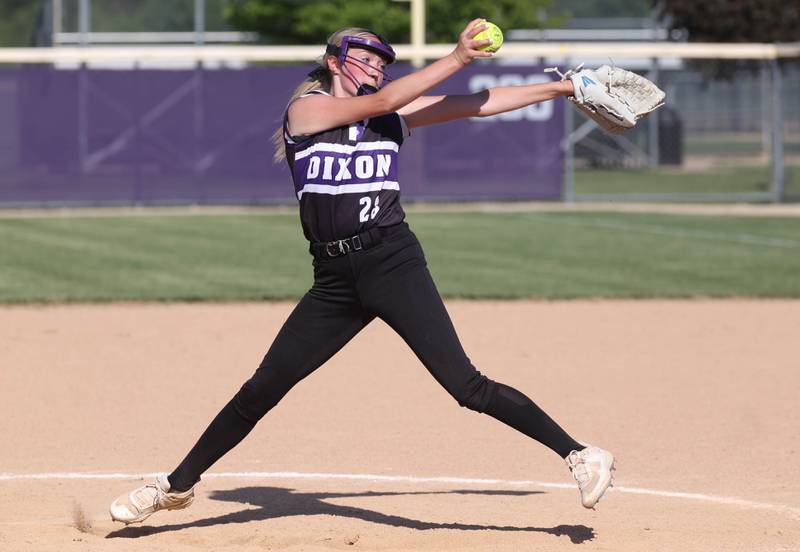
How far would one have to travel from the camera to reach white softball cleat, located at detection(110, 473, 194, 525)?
19.1ft

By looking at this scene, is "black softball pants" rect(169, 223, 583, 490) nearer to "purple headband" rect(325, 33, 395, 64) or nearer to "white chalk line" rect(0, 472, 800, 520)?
"purple headband" rect(325, 33, 395, 64)

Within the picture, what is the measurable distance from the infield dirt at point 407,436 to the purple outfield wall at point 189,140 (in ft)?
39.9

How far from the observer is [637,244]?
18656mm

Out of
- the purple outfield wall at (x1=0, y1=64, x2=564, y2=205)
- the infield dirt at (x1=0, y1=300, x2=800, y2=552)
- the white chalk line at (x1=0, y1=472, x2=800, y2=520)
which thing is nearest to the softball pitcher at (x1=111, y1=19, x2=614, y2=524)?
the infield dirt at (x1=0, y1=300, x2=800, y2=552)

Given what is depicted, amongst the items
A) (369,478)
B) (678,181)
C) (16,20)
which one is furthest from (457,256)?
(16,20)

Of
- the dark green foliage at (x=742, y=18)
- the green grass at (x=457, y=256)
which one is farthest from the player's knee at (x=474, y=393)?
the dark green foliage at (x=742, y=18)

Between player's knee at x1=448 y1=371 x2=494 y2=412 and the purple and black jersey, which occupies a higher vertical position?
the purple and black jersey

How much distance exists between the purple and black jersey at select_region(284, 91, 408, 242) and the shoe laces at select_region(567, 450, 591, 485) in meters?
1.12

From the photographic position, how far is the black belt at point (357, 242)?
18.1 feet

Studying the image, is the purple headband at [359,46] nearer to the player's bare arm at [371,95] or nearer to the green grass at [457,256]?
the player's bare arm at [371,95]

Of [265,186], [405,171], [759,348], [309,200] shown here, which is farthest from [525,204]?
[309,200]

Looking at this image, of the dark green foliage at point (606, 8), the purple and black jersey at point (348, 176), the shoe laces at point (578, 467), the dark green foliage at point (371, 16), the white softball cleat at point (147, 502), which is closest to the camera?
the purple and black jersey at point (348, 176)

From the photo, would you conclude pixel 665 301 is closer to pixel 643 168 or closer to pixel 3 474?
pixel 3 474

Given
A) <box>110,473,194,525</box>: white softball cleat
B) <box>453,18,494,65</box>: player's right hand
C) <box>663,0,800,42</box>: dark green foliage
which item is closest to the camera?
<box>453,18,494,65</box>: player's right hand
